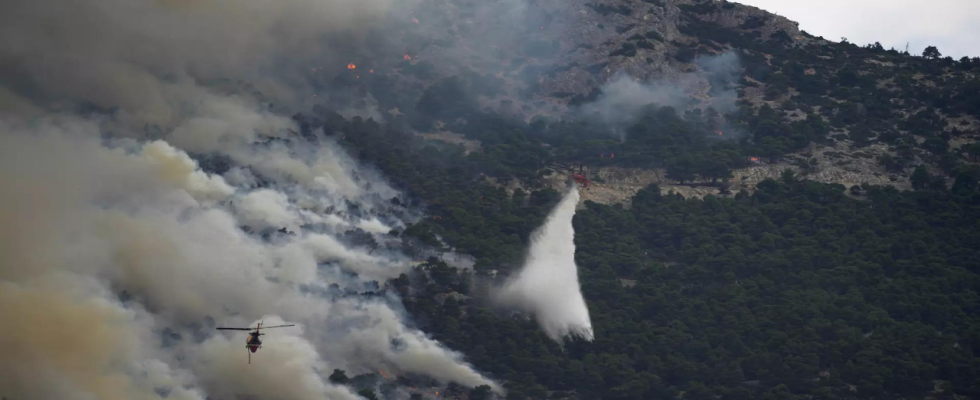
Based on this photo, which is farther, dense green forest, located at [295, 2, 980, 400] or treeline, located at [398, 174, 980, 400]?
dense green forest, located at [295, 2, 980, 400]

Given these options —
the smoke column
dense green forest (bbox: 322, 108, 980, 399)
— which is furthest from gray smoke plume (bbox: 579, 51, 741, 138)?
the smoke column

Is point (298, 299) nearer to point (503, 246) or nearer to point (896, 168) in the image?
point (503, 246)

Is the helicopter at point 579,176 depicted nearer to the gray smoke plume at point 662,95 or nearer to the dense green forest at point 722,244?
the dense green forest at point 722,244

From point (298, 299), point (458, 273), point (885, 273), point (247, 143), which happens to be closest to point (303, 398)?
point (298, 299)

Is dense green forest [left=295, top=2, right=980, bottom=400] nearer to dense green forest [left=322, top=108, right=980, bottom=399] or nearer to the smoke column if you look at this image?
dense green forest [left=322, top=108, right=980, bottom=399]

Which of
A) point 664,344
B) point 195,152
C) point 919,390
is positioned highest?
point 195,152

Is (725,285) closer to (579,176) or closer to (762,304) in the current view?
(762,304)
